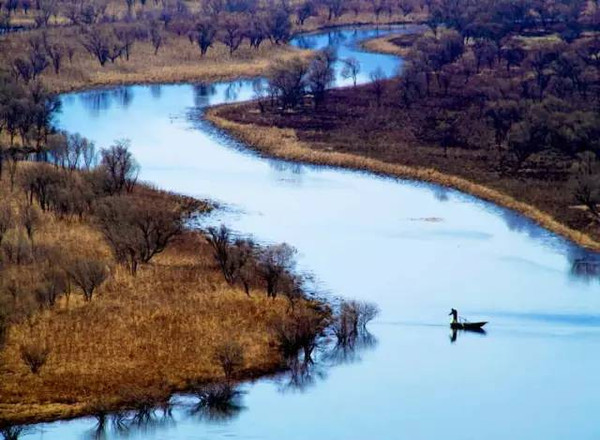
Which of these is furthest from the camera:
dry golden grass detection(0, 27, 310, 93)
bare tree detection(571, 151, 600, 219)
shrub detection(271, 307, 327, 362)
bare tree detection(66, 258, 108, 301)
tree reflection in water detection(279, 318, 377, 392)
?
dry golden grass detection(0, 27, 310, 93)

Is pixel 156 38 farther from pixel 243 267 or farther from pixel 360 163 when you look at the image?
pixel 243 267

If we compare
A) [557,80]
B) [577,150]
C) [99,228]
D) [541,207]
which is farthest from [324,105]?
[99,228]

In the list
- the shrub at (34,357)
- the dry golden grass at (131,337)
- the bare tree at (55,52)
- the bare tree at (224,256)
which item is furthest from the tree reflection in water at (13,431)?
the bare tree at (55,52)

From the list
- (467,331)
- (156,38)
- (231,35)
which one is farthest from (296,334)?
(156,38)

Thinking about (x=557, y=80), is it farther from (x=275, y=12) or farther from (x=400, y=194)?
(x=275, y=12)

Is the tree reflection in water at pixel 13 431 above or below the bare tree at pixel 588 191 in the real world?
below

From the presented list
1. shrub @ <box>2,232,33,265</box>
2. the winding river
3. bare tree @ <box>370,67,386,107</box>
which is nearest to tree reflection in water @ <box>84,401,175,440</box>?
the winding river

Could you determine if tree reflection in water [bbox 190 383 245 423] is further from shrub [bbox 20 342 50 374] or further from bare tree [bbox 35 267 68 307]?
bare tree [bbox 35 267 68 307]

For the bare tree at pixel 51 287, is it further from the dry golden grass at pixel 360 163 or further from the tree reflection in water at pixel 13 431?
the dry golden grass at pixel 360 163
